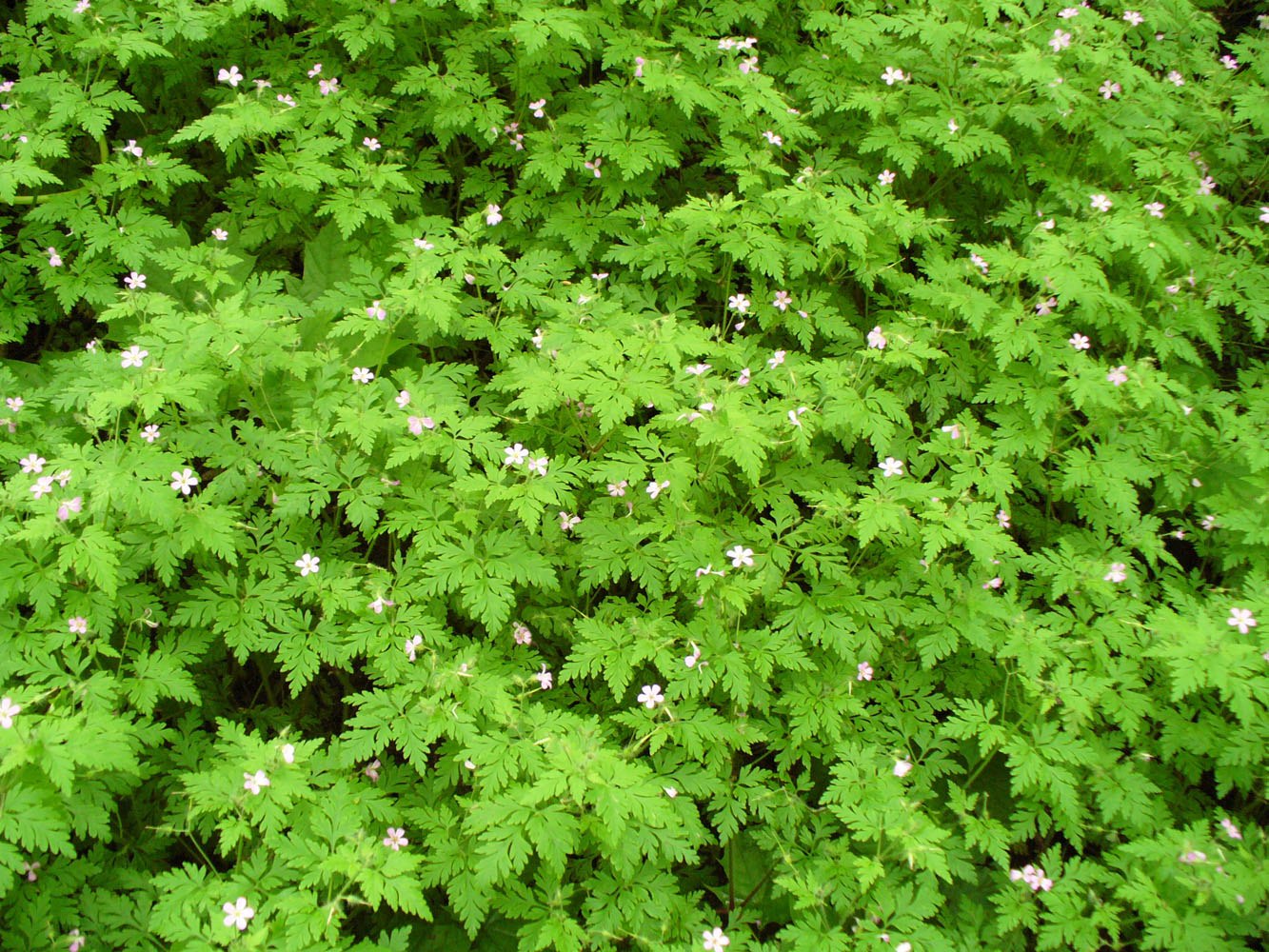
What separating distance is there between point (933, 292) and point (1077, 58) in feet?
6.31

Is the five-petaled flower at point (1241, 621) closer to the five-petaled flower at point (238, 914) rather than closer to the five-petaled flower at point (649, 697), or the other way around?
the five-petaled flower at point (649, 697)

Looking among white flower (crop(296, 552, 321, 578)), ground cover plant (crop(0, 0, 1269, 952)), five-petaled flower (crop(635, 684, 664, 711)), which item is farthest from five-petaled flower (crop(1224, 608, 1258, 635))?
white flower (crop(296, 552, 321, 578))

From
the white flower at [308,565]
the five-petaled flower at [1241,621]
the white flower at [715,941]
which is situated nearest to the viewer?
the white flower at [715,941]

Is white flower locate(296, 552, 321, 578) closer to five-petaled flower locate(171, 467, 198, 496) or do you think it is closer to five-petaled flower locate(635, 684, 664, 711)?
five-petaled flower locate(171, 467, 198, 496)

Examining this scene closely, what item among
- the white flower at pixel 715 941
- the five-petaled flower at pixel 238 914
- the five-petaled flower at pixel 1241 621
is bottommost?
the white flower at pixel 715 941

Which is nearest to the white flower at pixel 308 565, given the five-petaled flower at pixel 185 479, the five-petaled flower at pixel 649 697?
the five-petaled flower at pixel 185 479

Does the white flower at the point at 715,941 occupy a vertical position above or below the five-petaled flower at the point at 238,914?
below

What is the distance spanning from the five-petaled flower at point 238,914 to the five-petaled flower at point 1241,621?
4.14 metres

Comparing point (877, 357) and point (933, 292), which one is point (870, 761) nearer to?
point (877, 357)

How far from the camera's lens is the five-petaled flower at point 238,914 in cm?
272

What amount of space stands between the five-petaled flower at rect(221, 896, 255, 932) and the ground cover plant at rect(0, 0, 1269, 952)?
3 cm

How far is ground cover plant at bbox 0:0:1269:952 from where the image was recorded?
3.12 meters

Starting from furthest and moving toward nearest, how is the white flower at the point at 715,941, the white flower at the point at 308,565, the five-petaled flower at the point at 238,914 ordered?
the white flower at the point at 308,565, the white flower at the point at 715,941, the five-petaled flower at the point at 238,914

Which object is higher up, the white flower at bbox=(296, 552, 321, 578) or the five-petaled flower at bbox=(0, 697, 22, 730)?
the white flower at bbox=(296, 552, 321, 578)
